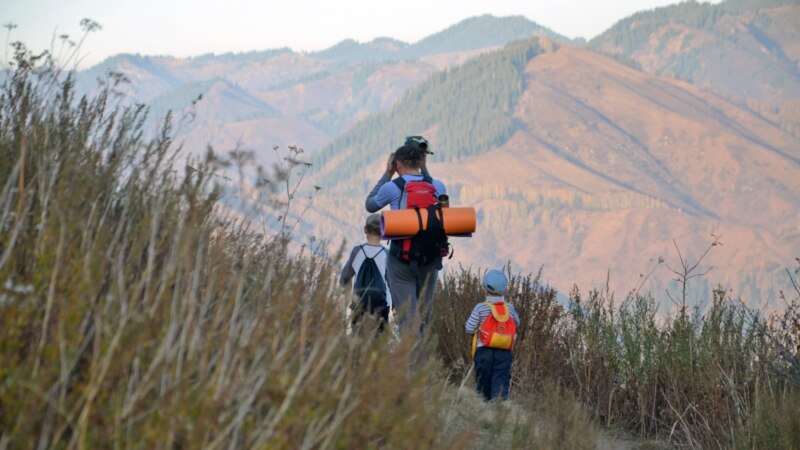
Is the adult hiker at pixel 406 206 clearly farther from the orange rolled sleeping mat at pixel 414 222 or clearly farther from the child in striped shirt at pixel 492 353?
the child in striped shirt at pixel 492 353

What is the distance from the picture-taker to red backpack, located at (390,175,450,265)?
5488mm

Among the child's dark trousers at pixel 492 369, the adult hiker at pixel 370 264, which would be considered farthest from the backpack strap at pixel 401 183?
the child's dark trousers at pixel 492 369

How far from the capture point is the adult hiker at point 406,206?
18.5 ft

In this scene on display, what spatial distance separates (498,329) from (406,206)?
115cm

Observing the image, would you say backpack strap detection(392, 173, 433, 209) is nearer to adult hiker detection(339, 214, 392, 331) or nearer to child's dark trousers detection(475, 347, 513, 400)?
Answer: adult hiker detection(339, 214, 392, 331)

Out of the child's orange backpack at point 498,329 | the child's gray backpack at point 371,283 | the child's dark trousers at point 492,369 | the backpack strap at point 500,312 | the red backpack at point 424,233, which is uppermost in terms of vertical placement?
the red backpack at point 424,233

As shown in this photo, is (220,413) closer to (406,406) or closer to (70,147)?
(406,406)

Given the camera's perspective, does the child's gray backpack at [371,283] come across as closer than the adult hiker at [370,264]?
Yes

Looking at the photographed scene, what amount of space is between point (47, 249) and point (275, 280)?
81 centimetres

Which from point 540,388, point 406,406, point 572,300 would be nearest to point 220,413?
point 406,406

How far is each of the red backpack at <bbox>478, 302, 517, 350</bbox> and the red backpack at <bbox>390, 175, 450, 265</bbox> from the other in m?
0.88

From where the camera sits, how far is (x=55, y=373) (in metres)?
2.11

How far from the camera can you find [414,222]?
215 inches

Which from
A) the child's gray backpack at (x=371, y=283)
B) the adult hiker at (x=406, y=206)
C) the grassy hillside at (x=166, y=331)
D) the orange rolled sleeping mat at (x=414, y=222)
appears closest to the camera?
the grassy hillside at (x=166, y=331)
